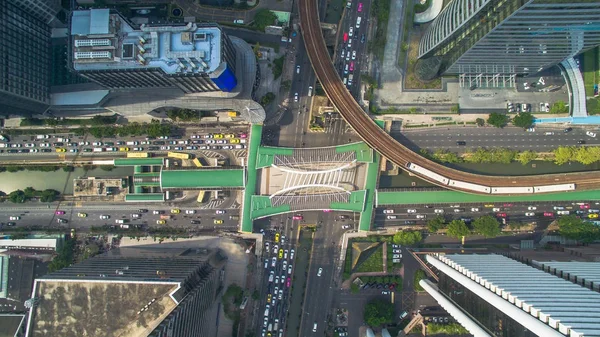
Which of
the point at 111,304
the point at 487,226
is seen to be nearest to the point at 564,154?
the point at 487,226

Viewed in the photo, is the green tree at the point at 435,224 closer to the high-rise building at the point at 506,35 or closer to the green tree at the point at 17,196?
the high-rise building at the point at 506,35

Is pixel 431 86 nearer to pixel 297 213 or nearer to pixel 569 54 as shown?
pixel 569 54

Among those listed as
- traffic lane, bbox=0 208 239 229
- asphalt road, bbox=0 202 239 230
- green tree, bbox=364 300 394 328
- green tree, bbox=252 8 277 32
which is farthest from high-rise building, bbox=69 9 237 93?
green tree, bbox=364 300 394 328

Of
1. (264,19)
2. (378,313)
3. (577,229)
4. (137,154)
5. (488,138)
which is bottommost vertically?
(378,313)

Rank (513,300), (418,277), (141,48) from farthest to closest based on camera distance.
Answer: (418,277) < (141,48) < (513,300)

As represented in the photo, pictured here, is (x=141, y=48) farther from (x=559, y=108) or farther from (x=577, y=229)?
(x=577, y=229)

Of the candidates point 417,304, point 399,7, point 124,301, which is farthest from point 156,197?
point 399,7

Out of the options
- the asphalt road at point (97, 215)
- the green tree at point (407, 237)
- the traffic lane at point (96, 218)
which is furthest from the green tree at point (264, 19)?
the green tree at point (407, 237)
